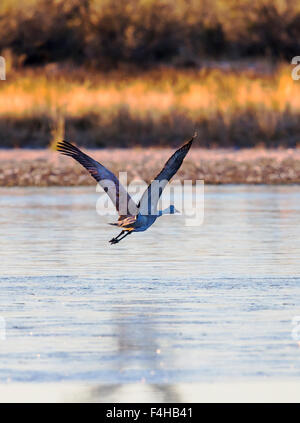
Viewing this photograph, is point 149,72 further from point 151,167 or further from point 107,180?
point 107,180

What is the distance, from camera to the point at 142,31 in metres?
34.8

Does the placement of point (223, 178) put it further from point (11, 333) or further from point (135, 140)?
point (11, 333)

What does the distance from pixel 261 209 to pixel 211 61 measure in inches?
702

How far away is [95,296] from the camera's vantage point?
363 inches

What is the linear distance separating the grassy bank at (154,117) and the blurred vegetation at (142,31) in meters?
8.73

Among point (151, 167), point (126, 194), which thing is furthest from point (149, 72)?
point (126, 194)

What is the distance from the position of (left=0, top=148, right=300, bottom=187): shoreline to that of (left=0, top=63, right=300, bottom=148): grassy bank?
2.52 feet

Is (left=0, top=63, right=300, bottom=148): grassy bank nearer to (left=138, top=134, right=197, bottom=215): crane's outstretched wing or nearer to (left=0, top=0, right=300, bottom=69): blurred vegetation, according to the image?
(left=0, top=0, right=300, bottom=69): blurred vegetation

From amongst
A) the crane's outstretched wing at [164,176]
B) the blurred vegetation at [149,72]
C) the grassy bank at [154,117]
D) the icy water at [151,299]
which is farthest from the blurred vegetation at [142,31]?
the crane's outstretched wing at [164,176]

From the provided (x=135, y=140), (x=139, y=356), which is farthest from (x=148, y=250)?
(x=135, y=140)

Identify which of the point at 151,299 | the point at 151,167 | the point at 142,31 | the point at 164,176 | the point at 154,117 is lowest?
the point at 151,299

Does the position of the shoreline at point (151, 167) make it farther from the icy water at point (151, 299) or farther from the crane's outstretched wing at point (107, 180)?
the crane's outstretched wing at point (107, 180)

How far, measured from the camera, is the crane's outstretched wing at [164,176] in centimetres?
945

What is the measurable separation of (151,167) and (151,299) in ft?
34.3
